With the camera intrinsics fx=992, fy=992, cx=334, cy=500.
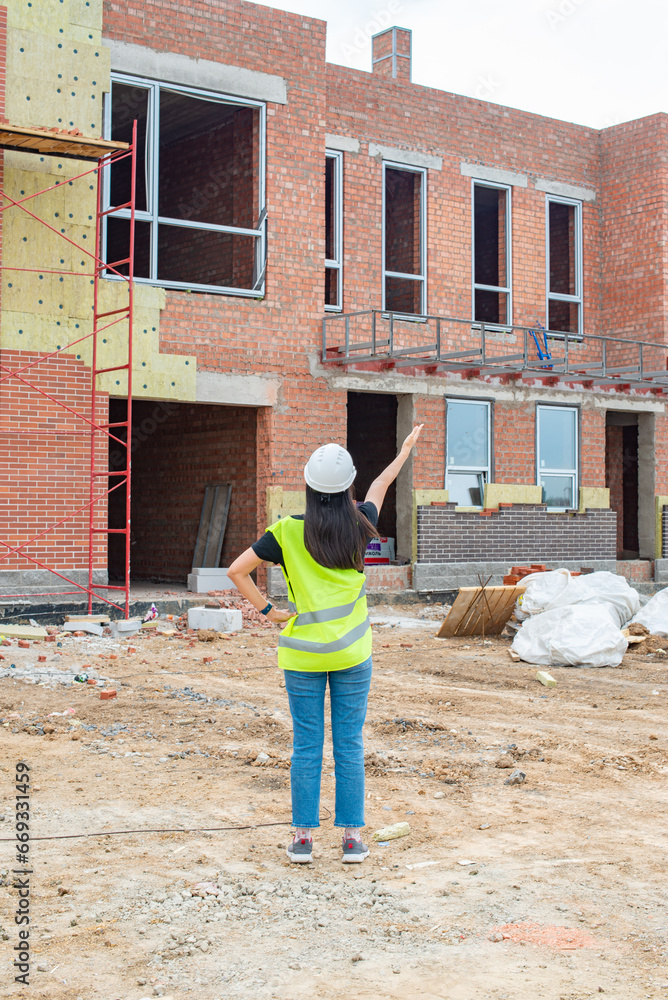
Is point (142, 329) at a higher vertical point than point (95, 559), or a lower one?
higher

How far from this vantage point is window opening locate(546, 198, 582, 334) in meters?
18.7

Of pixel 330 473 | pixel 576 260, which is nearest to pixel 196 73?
pixel 576 260

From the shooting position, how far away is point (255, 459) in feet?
48.5

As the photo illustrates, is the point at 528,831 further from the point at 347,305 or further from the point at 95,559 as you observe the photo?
the point at 347,305

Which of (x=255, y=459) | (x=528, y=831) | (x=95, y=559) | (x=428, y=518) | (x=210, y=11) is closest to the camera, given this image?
(x=528, y=831)

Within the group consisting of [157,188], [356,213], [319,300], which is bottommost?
[319,300]

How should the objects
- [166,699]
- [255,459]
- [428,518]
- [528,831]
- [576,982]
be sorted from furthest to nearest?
[428,518] < [255,459] < [166,699] < [528,831] < [576,982]

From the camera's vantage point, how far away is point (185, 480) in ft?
54.1

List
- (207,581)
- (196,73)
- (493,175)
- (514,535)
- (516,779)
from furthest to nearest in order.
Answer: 1. (493,175)
2. (514,535)
3. (207,581)
4. (196,73)
5. (516,779)

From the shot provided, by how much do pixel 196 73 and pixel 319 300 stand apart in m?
3.55

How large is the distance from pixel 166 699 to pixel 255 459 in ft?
22.6

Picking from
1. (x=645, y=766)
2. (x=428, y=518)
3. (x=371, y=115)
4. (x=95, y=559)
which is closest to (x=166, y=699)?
(x=645, y=766)

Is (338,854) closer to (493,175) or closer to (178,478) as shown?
(178,478)

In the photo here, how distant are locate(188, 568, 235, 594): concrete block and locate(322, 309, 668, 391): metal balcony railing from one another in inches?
140
